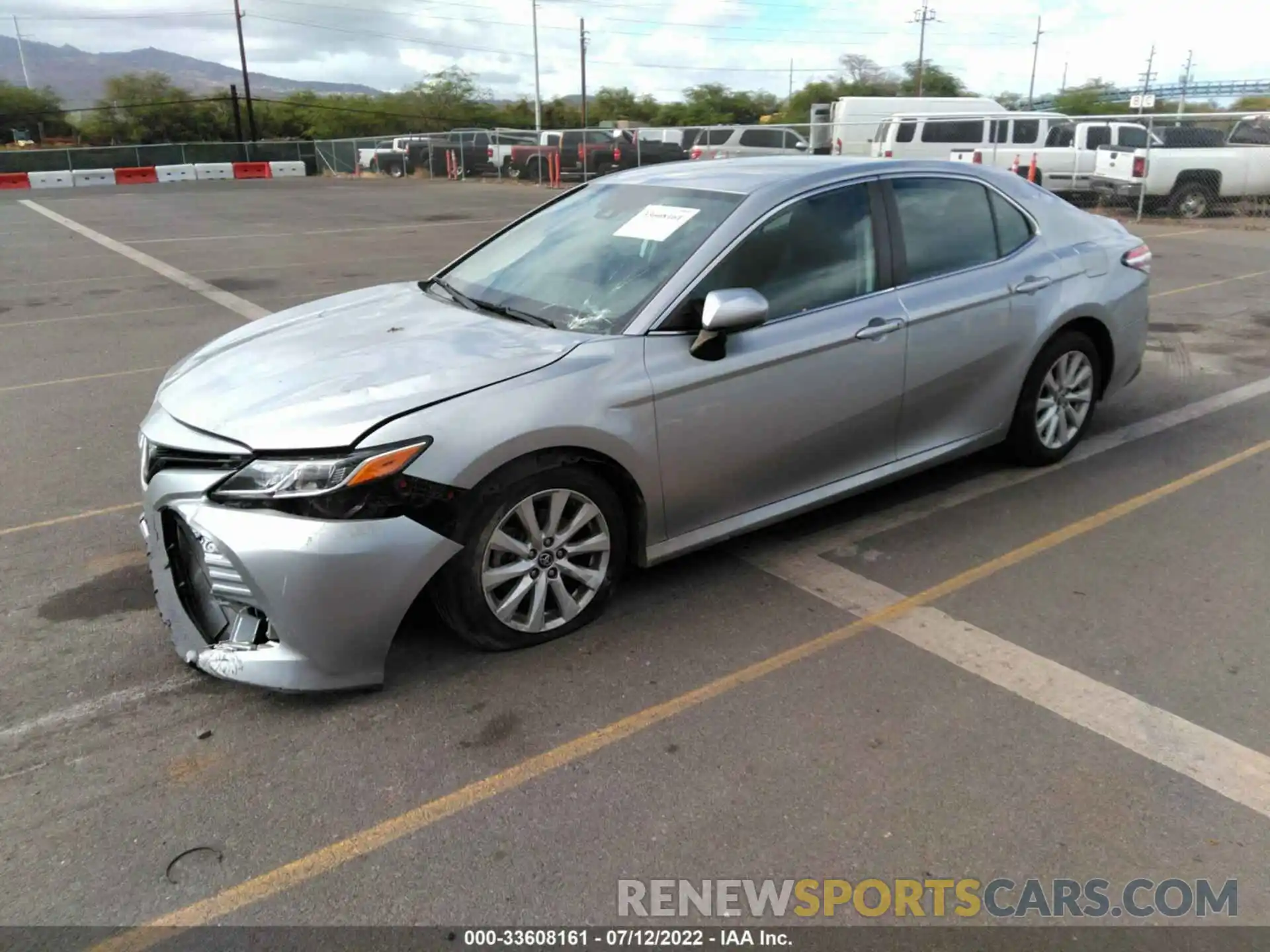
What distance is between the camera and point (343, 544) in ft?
10.0

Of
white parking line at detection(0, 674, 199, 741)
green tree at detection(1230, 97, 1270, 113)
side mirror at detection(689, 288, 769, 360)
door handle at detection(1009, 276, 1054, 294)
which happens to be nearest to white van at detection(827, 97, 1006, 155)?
door handle at detection(1009, 276, 1054, 294)

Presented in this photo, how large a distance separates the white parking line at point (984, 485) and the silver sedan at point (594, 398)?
0.24m

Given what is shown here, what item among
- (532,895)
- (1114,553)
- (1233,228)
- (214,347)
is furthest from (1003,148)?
(532,895)

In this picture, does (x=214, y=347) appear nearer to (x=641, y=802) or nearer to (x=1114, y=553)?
(x=641, y=802)

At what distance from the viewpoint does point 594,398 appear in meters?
3.51

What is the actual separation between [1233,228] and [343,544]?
59.2 feet

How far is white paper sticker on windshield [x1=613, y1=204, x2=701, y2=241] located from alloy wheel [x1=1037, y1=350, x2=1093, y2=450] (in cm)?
219

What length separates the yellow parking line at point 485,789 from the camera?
246 cm

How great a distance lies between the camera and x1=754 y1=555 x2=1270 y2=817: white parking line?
9.57 ft

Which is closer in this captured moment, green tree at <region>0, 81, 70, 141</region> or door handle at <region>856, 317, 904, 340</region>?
door handle at <region>856, 317, 904, 340</region>

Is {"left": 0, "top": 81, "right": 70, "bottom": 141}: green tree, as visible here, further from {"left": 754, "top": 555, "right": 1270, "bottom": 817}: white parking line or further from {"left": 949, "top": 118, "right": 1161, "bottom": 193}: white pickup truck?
{"left": 754, "top": 555, "right": 1270, "bottom": 817}: white parking line

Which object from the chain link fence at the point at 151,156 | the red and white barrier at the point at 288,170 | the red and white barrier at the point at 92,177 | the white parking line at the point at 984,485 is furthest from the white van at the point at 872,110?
the chain link fence at the point at 151,156

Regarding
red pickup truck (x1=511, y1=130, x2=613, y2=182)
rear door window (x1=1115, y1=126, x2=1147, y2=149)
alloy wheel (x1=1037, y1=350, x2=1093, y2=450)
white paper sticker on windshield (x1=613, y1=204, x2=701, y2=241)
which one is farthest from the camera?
red pickup truck (x1=511, y1=130, x2=613, y2=182)
